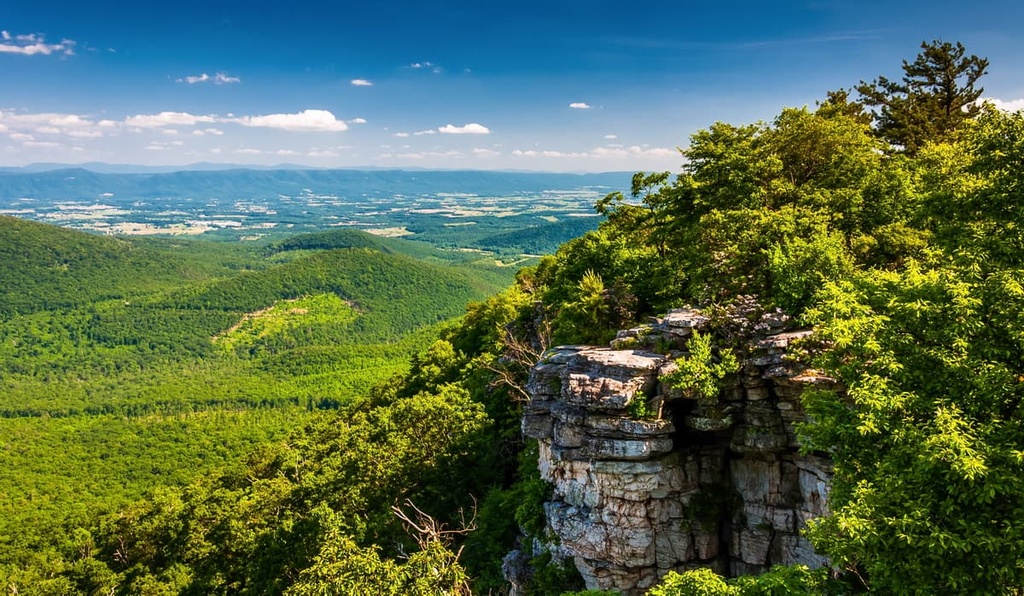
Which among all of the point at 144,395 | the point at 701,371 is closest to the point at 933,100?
the point at 701,371

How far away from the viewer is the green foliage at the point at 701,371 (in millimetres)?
18375

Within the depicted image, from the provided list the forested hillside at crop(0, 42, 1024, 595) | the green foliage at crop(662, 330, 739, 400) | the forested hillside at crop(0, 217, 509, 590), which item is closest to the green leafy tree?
the forested hillside at crop(0, 42, 1024, 595)

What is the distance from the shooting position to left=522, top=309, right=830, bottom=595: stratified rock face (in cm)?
1844

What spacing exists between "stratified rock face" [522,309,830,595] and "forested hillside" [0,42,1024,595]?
1.11m

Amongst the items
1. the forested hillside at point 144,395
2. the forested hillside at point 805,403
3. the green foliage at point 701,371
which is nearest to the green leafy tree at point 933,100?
the forested hillside at point 805,403

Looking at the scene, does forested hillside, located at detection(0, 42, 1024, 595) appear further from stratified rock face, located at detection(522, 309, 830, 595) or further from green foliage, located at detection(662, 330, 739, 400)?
stratified rock face, located at detection(522, 309, 830, 595)

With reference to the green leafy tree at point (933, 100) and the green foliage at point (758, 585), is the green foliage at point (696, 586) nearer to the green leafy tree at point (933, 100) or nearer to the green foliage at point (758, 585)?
the green foliage at point (758, 585)

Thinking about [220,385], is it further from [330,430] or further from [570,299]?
[570,299]

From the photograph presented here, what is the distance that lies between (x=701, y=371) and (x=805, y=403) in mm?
3985

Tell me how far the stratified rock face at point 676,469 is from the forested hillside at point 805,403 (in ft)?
3.63

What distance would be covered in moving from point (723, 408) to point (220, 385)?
495 ft

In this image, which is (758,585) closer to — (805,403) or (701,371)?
(805,403)

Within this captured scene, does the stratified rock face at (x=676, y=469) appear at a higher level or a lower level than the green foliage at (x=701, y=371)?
lower

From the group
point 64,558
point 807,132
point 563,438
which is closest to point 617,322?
point 563,438
